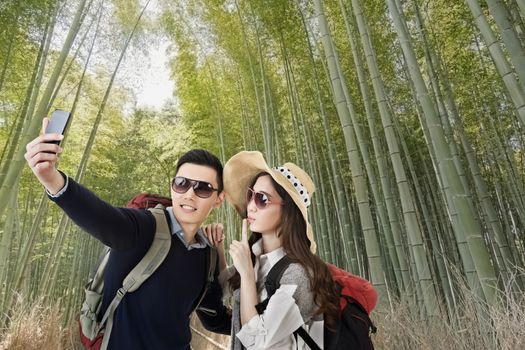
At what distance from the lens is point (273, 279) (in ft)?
3.40

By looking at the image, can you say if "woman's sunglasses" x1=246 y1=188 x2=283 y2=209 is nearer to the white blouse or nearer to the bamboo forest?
the white blouse

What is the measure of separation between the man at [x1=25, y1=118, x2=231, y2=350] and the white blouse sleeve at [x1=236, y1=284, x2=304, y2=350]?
0.35 meters

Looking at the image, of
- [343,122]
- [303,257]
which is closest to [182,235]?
[303,257]

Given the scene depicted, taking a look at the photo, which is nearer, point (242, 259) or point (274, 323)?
point (274, 323)

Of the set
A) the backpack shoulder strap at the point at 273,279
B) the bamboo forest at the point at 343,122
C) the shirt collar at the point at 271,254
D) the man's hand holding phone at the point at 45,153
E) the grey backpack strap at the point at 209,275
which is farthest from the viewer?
the bamboo forest at the point at 343,122

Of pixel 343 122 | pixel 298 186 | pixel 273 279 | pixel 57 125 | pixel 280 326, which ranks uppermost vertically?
pixel 343 122

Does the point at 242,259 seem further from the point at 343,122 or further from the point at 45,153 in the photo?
the point at 343,122

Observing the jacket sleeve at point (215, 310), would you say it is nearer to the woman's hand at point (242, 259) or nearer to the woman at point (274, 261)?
the woman at point (274, 261)

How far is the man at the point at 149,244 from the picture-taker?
3.22 feet

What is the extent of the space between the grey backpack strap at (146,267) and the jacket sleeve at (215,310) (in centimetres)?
23

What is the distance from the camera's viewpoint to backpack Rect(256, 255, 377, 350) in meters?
0.95

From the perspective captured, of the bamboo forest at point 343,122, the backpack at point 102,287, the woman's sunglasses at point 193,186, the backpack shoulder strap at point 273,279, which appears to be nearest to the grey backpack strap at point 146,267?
the backpack at point 102,287

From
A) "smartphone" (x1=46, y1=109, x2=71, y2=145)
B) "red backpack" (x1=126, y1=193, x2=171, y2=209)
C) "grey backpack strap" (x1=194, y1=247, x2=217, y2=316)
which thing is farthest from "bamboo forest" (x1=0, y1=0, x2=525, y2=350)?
"smartphone" (x1=46, y1=109, x2=71, y2=145)

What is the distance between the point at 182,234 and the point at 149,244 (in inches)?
4.8
